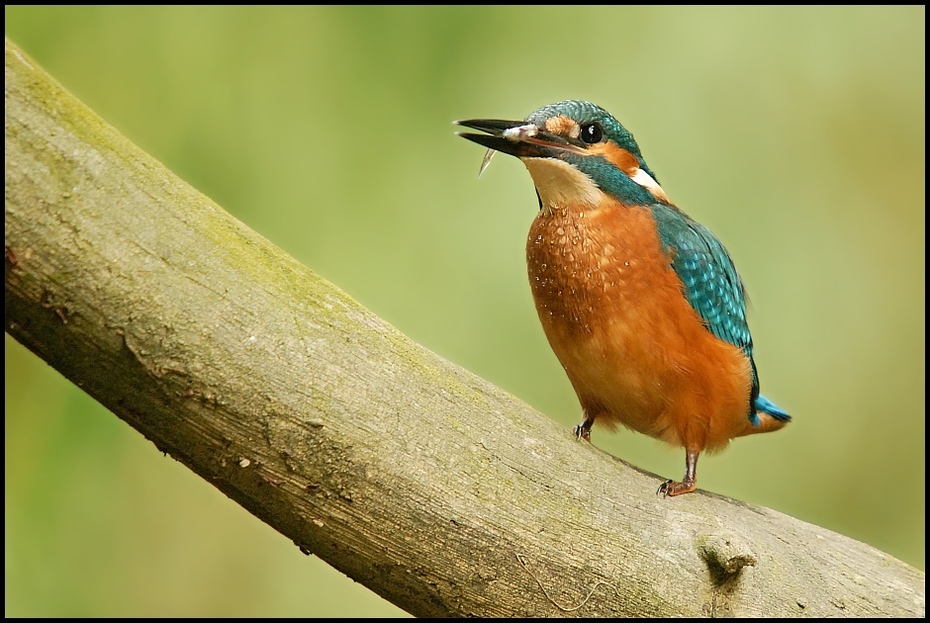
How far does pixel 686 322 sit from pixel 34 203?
4.35 feet

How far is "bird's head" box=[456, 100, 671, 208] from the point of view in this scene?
181 cm

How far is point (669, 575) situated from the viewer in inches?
57.6

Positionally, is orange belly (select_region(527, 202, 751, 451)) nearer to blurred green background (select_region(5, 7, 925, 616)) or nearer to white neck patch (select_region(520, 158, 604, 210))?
white neck patch (select_region(520, 158, 604, 210))

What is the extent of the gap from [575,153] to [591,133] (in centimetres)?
7

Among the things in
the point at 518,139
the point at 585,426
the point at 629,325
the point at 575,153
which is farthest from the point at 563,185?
the point at 585,426

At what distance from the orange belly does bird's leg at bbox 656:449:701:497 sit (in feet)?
0.10

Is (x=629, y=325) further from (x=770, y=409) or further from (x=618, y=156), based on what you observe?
(x=770, y=409)

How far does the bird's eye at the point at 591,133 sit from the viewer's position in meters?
1.93

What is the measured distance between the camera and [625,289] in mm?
1891

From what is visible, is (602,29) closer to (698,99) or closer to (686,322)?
(698,99)

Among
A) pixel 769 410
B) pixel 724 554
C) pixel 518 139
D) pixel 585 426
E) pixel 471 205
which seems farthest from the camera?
pixel 471 205

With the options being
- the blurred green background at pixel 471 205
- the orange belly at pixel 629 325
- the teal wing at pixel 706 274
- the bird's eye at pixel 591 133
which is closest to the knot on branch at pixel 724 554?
the orange belly at pixel 629 325

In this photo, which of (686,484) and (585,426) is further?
(585,426)

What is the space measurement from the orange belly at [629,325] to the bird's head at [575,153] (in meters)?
0.04
